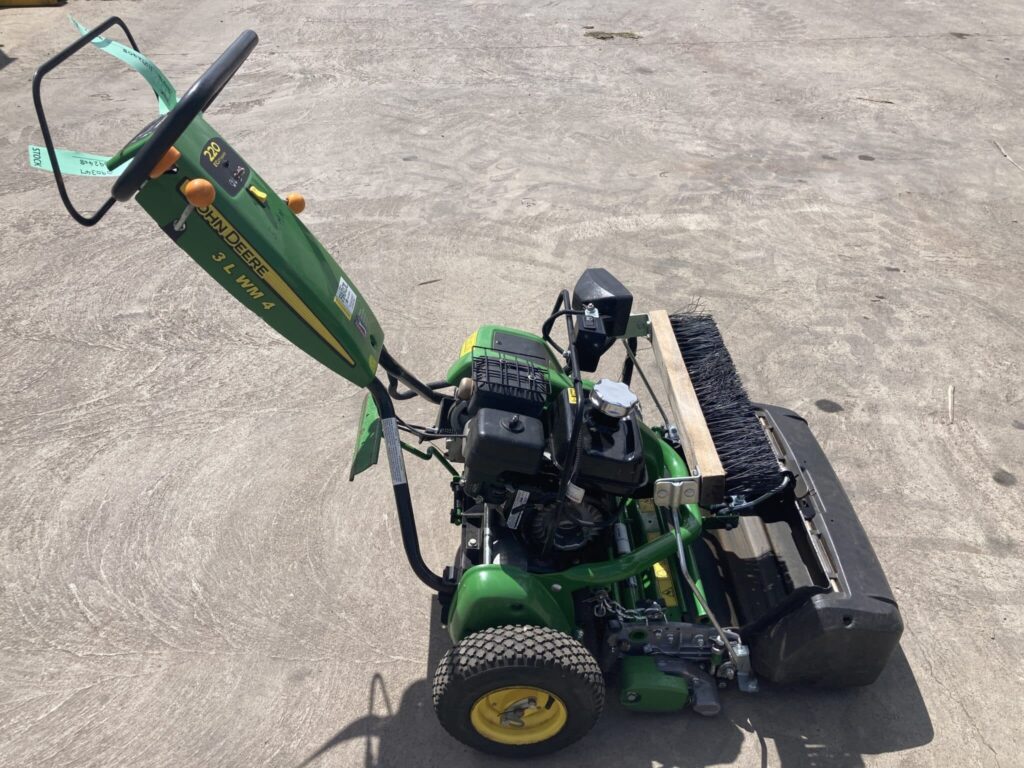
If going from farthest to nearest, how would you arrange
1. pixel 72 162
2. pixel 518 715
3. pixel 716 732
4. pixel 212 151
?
pixel 716 732, pixel 518 715, pixel 212 151, pixel 72 162

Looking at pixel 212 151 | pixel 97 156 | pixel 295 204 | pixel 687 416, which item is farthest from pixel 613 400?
pixel 97 156

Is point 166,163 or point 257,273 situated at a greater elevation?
point 166,163

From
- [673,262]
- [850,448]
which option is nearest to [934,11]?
[673,262]

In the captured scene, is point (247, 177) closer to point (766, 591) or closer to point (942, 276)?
point (766, 591)

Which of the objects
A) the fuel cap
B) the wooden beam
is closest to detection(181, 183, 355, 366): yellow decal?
the fuel cap

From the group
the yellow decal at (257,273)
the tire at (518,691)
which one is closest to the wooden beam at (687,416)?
the tire at (518,691)

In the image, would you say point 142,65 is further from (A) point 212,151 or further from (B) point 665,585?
(B) point 665,585

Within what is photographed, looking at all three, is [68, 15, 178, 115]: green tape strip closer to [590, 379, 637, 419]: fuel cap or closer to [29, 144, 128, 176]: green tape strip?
[29, 144, 128, 176]: green tape strip

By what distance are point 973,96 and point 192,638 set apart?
11.0 metres

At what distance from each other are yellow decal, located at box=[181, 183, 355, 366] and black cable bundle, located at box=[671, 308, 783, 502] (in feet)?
5.52

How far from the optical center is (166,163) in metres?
2.79

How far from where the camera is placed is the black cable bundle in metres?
3.52

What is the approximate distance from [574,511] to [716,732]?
1.22 metres

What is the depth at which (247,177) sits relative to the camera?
319 cm
